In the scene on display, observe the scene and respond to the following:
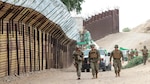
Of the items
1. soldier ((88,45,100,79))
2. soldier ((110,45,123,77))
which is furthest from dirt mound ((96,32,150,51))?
soldier ((88,45,100,79))

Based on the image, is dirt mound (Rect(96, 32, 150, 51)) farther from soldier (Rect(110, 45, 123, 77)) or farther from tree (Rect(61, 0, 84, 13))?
soldier (Rect(110, 45, 123, 77))

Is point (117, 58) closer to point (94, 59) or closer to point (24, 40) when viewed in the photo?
point (94, 59)

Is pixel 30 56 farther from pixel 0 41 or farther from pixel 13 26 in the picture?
pixel 0 41

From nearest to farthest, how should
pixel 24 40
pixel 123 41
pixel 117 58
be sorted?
pixel 117 58
pixel 24 40
pixel 123 41

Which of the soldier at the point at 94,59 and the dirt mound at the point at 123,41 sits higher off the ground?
the dirt mound at the point at 123,41

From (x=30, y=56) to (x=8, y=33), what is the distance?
383 centimetres

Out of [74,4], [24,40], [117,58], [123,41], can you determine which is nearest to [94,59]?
[117,58]

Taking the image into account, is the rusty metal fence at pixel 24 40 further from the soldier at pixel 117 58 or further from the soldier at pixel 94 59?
the soldier at pixel 117 58

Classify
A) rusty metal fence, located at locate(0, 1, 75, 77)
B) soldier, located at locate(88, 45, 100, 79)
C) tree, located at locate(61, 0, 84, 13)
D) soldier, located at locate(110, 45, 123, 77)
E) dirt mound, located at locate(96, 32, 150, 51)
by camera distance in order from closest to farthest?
rusty metal fence, located at locate(0, 1, 75, 77)
soldier, located at locate(88, 45, 100, 79)
soldier, located at locate(110, 45, 123, 77)
tree, located at locate(61, 0, 84, 13)
dirt mound, located at locate(96, 32, 150, 51)

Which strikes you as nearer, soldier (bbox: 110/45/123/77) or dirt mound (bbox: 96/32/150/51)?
soldier (bbox: 110/45/123/77)

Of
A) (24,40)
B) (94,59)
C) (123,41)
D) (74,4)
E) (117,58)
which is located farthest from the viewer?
(123,41)

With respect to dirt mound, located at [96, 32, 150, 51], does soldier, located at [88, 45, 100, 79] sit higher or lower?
lower

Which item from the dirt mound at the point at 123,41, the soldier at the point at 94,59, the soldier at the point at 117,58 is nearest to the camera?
the soldier at the point at 94,59

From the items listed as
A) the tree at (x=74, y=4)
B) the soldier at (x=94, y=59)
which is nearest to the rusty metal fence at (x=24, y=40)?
the soldier at (x=94, y=59)
